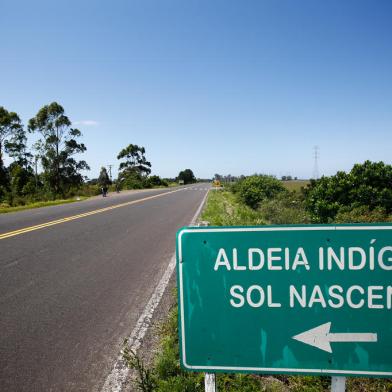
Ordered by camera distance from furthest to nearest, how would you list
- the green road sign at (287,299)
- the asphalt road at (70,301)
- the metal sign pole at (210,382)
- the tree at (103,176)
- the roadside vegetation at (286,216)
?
the tree at (103,176) < the asphalt road at (70,301) < the roadside vegetation at (286,216) < the metal sign pole at (210,382) < the green road sign at (287,299)

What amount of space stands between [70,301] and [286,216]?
872cm

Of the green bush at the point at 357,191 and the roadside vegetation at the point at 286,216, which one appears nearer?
the roadside vegetation at the point at 286,216

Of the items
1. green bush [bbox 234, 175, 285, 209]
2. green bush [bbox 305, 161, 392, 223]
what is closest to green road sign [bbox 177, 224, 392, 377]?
green bush [bbox 305, 161, 392, 223]

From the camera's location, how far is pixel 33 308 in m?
4.20

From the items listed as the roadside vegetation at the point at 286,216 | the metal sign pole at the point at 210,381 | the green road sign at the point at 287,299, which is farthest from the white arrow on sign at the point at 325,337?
the roadside vegetation at the point at 286,216

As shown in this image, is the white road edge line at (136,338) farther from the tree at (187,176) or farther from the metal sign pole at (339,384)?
the tree at (187,176)

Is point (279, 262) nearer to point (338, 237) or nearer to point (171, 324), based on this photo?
point (338, 237)

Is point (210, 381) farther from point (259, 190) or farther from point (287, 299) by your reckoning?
point (259, 190)

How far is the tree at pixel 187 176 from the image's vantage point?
137 meters

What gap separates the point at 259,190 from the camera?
1969cm

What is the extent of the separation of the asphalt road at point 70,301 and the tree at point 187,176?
127m

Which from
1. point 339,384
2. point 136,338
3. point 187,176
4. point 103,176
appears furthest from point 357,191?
point 187,176

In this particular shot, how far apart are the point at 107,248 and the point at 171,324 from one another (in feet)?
14.3

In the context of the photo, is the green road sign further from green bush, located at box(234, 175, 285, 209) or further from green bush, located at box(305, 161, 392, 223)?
green bush, located at box(234, 175, 285, 209)
